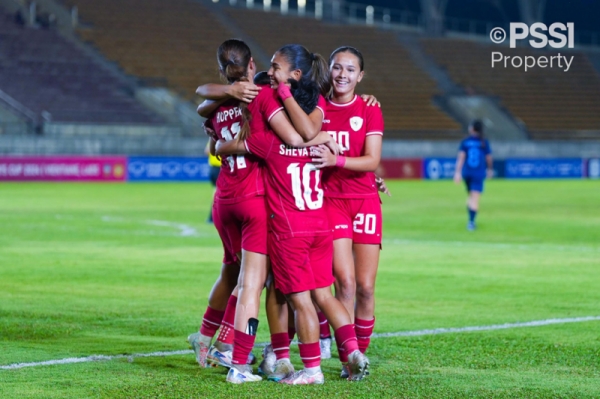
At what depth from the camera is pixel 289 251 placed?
5.93 metres

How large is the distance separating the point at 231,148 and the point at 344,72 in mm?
971

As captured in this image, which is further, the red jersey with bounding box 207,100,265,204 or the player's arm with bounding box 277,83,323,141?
the red jersey with bounding box 207,100,265,204

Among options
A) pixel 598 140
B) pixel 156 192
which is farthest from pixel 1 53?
pixel 598 140

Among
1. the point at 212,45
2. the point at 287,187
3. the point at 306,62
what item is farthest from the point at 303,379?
the point at 212,45

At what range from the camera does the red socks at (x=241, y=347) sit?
601 cm

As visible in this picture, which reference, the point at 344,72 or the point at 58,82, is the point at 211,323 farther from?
the point at 58,82

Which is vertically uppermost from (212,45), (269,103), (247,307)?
(212,45)

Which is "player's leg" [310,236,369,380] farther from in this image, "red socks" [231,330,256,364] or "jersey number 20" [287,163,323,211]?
"red socks" [231,330,256,364]

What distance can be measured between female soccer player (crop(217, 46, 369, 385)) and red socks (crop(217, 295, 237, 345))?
0.61 m

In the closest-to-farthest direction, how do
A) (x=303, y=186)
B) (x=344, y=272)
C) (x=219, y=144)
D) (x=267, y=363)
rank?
(x=303, y=186) → (x=219, y=144) → (x=267, y=363) → (x=344, y=272)

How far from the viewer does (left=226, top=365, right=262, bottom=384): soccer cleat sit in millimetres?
5914

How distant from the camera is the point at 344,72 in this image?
648 cm

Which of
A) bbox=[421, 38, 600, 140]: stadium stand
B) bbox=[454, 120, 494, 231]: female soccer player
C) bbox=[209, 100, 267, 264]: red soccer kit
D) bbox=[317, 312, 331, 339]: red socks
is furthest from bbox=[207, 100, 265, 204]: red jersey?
bbox=[421, 38, 600, 140]: stadium stand

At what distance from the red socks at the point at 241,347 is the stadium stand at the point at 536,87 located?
136ft
